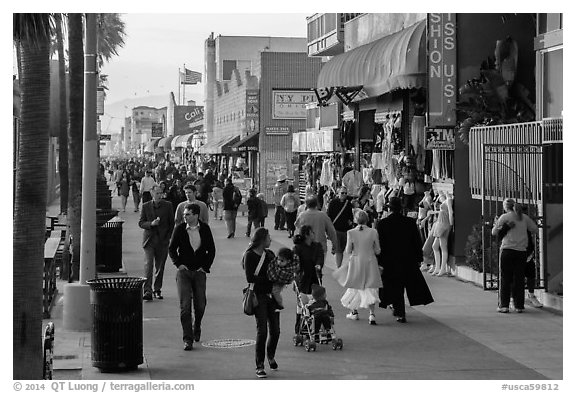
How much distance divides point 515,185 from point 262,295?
299 inches

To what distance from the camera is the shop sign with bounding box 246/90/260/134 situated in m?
48.4

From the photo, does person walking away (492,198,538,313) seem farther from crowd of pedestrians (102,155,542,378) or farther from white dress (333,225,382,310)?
white dress (333,225,382,310)

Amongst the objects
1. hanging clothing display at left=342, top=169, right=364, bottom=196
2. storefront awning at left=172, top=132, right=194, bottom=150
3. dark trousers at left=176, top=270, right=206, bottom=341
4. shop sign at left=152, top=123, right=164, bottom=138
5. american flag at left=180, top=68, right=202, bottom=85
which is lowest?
dark trousers at left=176, top=270, right=206, bottom=341

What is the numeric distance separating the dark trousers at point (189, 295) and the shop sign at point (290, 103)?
33513 millimetres

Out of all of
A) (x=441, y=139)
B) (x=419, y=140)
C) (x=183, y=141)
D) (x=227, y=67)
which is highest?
(x=227, y=67)

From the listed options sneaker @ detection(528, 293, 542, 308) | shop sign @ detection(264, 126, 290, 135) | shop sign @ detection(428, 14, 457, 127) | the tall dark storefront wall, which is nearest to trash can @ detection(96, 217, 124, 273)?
shop sign @ detection(428, 14, 457, 127)

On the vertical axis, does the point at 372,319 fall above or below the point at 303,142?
below

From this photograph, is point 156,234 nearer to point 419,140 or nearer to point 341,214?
point 341,214

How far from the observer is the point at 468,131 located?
19.6 m

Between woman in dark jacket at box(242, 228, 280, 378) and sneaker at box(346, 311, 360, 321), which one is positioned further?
sneaker at box(346, 311, 360, 321)

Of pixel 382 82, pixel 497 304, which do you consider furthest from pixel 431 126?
pixel 497 304

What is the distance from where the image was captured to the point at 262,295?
424 inches

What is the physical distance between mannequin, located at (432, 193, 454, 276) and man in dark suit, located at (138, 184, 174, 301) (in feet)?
18.4

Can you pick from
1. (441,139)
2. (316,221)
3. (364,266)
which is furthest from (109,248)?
(364,266)
